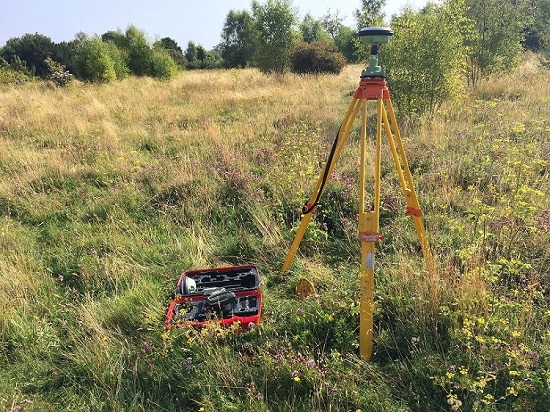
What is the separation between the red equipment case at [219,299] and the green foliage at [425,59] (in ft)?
19.7

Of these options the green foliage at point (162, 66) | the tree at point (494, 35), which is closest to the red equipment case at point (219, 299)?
the tree at point (494, 35)

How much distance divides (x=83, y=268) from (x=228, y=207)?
1.81m

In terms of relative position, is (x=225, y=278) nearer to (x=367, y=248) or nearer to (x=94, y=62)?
(x=367, y=248)

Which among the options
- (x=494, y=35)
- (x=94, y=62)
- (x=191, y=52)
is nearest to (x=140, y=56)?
(x=94, y=62)

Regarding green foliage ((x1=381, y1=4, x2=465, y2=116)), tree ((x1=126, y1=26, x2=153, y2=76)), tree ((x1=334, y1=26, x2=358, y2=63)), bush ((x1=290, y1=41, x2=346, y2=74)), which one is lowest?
green foliage ((x1=381, y1=4, x2=465, y2=116))

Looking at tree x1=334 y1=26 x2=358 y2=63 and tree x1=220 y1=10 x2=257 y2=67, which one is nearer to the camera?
tree x1=334 y1=26 x2=358 y2=63

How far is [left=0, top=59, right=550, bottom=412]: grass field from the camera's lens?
2.29m

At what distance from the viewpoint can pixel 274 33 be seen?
64.0 feet

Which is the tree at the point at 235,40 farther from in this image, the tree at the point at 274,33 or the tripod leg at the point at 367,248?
the tripod leg at the point at 367,248

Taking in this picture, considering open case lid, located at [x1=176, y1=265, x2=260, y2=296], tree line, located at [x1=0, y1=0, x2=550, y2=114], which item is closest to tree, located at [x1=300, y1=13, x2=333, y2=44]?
tree line, located at [x1=0, y1=0, x2=550, y2=114]

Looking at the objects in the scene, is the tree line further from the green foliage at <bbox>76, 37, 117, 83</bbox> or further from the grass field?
the grass field

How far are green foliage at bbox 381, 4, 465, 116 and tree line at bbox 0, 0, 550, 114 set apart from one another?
19 mm

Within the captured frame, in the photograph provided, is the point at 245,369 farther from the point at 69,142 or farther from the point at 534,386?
the point at 69,142

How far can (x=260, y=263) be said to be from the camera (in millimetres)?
3781
